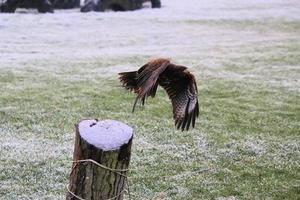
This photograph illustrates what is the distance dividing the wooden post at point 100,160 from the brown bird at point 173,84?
37 cm

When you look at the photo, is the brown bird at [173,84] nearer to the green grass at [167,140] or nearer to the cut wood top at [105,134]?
the cut wood top at [105,134]

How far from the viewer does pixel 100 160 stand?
14.5 ft

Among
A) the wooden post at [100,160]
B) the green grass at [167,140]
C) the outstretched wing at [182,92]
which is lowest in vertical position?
the green grass at [167,140]

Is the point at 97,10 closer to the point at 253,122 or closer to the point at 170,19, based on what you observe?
the point at 170,19

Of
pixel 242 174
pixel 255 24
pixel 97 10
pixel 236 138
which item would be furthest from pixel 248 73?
pixel 97 10

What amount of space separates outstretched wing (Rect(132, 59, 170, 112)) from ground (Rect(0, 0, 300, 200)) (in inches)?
120

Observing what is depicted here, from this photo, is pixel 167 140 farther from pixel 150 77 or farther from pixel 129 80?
pixel 150 77

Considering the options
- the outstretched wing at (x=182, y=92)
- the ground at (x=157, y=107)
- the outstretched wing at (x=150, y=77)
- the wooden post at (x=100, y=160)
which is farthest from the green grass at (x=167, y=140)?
the outstretched wing at (x=150, y=77)

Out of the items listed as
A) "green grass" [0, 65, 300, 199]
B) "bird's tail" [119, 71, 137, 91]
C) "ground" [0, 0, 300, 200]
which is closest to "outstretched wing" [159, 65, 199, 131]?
"bird's tail" [119, 71, 137, 91]

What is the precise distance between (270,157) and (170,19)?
66.1ft

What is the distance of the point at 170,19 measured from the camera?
2862 centimetres

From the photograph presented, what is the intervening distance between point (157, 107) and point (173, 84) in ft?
24.2

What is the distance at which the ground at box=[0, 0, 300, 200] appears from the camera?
8.06 metres

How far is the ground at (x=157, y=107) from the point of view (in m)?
8.06
